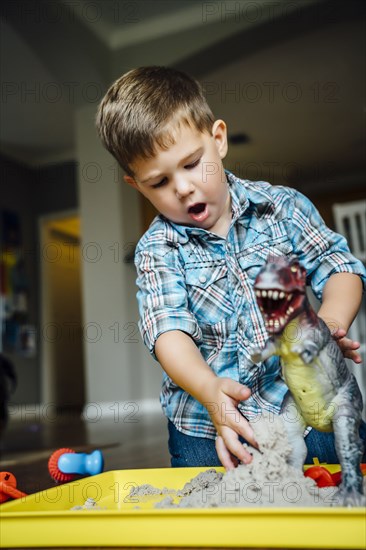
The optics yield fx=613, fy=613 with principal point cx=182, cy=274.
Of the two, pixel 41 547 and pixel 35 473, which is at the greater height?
pixel 41 547

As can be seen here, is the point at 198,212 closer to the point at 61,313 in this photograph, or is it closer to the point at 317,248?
the point at 317,248

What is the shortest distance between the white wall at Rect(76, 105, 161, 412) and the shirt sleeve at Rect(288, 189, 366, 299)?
2984 mm

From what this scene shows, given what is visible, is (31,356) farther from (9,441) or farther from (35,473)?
(35,473)

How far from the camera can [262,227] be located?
0.88 m

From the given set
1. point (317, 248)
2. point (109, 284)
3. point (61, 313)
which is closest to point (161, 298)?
point (317, 248)

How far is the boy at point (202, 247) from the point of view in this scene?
767 millimetres

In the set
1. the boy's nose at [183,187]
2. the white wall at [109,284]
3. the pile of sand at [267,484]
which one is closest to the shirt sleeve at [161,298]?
the boy's nose at [183,187]

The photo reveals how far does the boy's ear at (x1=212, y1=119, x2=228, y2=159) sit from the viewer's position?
860 mm

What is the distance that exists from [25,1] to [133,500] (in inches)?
118

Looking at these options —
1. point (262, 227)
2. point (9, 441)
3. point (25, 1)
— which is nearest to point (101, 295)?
point (9, 441)

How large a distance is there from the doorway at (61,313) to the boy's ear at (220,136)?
481 cm

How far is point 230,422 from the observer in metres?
0.56

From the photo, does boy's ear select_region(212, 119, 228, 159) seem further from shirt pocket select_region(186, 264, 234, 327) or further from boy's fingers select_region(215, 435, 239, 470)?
boy's fingers select_region(215, 435, 239, 470)

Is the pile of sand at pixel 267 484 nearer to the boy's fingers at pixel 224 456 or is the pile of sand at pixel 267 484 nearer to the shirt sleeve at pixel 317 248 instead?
the boy's fingers at pixel 224 456
